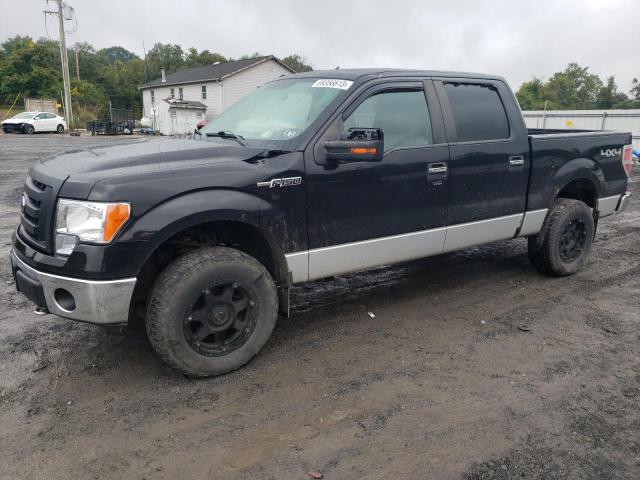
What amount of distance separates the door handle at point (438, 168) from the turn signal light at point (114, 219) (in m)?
2.40

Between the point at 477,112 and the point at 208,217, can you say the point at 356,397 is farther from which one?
the point at 477,112

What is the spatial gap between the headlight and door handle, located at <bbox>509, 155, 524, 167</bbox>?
3.41m

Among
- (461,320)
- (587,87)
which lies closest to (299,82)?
(461,320)

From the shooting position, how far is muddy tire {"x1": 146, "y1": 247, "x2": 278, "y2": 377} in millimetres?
3209

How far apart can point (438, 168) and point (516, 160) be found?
3.32 ft

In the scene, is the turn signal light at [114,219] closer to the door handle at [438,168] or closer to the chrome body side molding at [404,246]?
the chrome body side molding at [404,246]

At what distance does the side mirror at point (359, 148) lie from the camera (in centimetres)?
354

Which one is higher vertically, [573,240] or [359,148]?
[359,148]

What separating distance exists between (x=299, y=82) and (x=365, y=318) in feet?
6.80

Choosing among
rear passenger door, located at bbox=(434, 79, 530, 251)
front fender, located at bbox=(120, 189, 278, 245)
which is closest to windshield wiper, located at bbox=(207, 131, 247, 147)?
front fender, located at bbox=(120, 189, 278, 245)

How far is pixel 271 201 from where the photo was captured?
3.52m

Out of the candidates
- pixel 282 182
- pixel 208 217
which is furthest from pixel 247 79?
pixel 208 217

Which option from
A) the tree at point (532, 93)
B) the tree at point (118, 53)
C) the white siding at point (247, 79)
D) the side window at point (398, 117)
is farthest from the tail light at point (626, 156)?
the tree at point (118, 53)

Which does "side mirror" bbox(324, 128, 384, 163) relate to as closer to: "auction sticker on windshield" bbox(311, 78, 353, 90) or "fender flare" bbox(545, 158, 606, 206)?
"auction sticker on windshield" bbox(311, 78, 353, 90)
